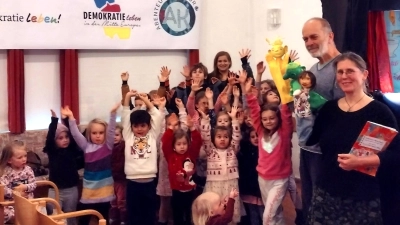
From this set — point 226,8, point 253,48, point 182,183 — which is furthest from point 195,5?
point 182,183

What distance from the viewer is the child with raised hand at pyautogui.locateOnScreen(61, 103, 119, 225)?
12.2 ft

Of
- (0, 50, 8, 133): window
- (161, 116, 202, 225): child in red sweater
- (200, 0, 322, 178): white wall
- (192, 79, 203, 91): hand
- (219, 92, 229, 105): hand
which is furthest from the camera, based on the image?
(200, 0, 322, 178): white wall

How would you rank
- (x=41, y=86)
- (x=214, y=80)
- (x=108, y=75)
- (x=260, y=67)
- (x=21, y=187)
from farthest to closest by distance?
1. (x=108, y=75)
2. (x=41, y=86)
3. (x=214, y=80)
4. (x=260, y=67)
5. (x=21, y=187)

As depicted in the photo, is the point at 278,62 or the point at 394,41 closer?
the point at 278,62

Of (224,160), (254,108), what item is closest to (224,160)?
(224,160)

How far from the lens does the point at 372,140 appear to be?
222cm

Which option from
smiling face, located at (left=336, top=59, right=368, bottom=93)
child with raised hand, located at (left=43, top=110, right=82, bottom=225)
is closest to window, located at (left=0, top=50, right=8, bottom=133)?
child with raised hand, located at (left=43, top=110, right=82, bottom=225)

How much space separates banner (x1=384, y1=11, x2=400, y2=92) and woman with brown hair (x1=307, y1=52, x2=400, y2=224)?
2.18 meters

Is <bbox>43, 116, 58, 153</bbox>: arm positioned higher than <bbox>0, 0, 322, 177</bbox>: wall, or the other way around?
<bbox>0, 0, 322, 177</bbox>: wall

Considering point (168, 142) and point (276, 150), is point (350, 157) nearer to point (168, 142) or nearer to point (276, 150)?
point (276, 150)

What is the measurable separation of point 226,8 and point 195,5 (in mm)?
444

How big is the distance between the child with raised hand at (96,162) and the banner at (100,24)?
3.40ft

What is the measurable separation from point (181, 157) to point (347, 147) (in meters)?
1.56

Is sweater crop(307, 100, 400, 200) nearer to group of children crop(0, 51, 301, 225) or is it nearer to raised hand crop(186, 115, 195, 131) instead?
group of children crop(0, 51, 301, 225)
